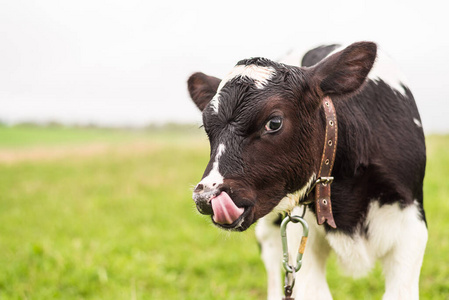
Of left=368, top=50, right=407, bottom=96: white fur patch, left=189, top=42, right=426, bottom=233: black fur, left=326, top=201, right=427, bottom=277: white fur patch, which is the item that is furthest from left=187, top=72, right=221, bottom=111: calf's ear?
left=326, top=201, right=427, bottom=277: white fur patch

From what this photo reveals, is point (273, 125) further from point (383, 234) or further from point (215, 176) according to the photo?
point (383, 234)

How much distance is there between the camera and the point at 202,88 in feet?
11.1

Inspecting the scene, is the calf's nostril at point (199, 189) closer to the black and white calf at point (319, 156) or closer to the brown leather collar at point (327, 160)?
the black and white calf at point (319, 156)

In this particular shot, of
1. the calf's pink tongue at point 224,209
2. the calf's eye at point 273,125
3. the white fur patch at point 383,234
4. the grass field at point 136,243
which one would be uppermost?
the calf's eye at point 273,125

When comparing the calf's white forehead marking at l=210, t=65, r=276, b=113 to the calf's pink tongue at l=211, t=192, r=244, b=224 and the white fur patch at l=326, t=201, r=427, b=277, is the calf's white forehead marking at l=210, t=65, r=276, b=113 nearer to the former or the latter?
the calf's pink tongue at l=211, t=192, r=244, b=224

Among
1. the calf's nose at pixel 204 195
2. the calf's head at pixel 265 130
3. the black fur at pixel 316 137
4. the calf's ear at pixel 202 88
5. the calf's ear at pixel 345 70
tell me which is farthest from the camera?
the calf's ear at pixel 202 88

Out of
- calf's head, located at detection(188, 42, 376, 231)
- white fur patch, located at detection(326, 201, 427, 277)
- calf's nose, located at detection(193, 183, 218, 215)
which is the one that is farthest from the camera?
A: white fur patch, located at detection(326, 201, 427, 277)

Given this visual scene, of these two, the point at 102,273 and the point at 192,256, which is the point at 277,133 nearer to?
the point at 102,273

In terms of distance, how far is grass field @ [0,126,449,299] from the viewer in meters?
5.37

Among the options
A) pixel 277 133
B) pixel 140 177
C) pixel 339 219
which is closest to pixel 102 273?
pixel 339 219

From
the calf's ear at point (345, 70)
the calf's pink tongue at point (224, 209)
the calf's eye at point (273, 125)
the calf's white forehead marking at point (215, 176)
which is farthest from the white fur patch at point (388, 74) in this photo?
the calf's pink tongue at point (224, 209)

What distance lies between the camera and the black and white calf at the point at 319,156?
2516 mm

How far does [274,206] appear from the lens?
2.69m

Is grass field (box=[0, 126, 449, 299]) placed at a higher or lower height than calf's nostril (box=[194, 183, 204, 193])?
lower
